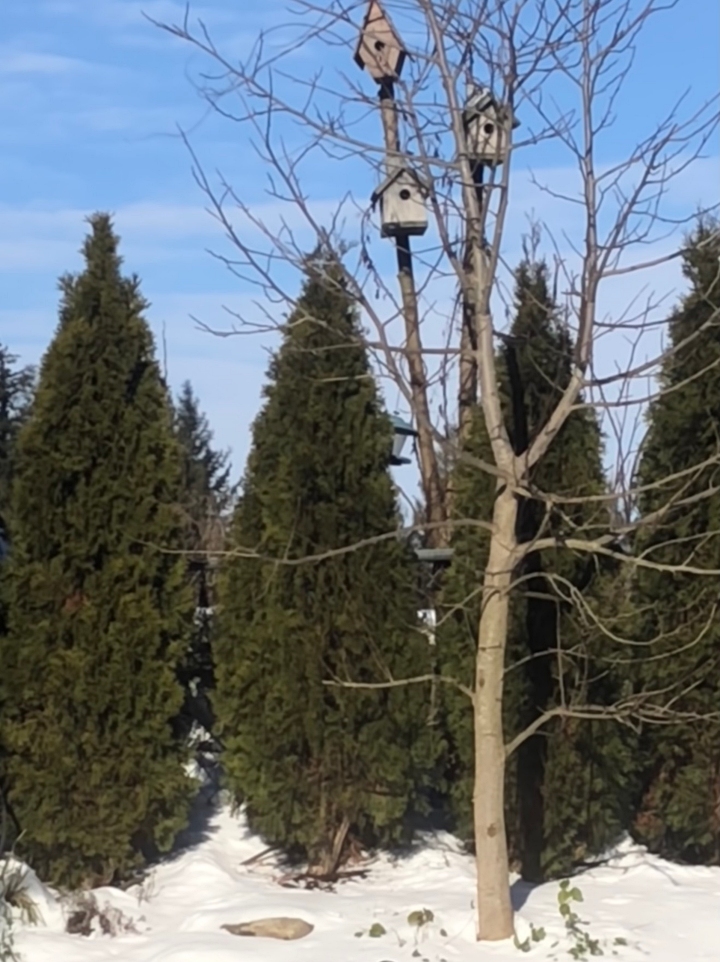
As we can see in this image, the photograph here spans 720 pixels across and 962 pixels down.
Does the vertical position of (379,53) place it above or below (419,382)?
above

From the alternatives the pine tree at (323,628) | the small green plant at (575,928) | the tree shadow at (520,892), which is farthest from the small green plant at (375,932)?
the pine tree at (323,628)

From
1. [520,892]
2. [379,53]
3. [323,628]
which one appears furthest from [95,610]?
[379,53]

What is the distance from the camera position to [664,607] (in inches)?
258

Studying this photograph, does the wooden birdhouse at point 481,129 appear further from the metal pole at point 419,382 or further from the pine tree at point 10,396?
the pine tree at point 10,396

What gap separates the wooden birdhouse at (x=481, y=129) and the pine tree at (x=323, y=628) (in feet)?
3.34

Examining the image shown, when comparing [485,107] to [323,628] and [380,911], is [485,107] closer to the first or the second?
[323,628]

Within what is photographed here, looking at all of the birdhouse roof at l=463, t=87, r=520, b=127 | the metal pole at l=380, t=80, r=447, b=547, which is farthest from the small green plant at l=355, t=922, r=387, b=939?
the birdhouse roof at l=463, t=87, r=520, b=127

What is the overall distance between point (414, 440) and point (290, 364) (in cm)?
335

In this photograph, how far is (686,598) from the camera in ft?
21.3

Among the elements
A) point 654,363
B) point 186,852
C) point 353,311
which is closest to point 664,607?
point 654,363

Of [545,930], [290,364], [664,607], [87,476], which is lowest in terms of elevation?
[545,930]

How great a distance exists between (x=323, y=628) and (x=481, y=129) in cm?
257

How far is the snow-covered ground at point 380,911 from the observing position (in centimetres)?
511

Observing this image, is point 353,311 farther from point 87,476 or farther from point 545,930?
point 545,930
